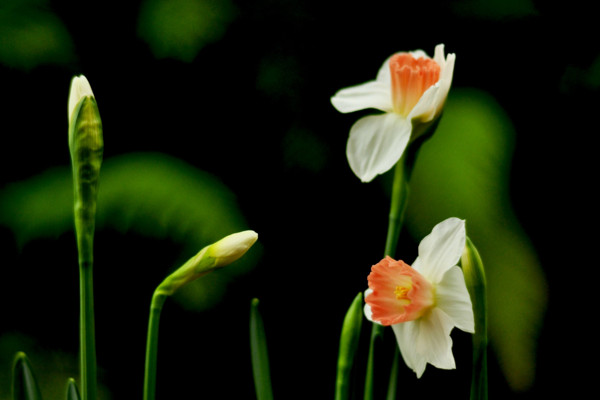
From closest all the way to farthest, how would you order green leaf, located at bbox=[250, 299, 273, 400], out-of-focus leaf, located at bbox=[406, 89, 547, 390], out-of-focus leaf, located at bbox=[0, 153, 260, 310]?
green leaf, located at bbox=[250, 299, 273, 400] < out-of-focus leaf, located at bbox=[406, 89, 547, 390] < out-of-focus leaf, located at bbox=[0, 153, 260, 310]

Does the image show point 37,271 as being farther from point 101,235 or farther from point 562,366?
point 562,366

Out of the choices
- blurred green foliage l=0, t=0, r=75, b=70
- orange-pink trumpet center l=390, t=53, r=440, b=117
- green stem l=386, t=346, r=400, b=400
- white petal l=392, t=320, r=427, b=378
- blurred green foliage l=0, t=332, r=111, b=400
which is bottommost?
blurred green foliage l=0, t=332, r=111, b=400

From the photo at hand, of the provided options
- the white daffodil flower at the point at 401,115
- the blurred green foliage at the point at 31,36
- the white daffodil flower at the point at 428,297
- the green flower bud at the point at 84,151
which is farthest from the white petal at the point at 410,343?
the blurred green foliage at the point at 31,36

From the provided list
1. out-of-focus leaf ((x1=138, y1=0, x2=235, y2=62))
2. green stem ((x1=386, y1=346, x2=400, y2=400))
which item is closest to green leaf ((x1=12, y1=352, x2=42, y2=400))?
green stem ((x1=386, y1=346, x2=400, y2=400))

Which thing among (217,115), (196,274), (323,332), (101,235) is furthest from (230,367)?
(196,274)

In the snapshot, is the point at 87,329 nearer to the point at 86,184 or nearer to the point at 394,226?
the point at 86,184

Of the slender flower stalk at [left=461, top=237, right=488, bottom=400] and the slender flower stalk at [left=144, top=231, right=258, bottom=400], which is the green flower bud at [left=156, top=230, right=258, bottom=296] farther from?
the slender flower stalk at [left=461, top=237, right=488, bottom=400]

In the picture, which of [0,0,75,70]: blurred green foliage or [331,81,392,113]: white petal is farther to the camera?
[0,0,75,70]: blurred green foliage
